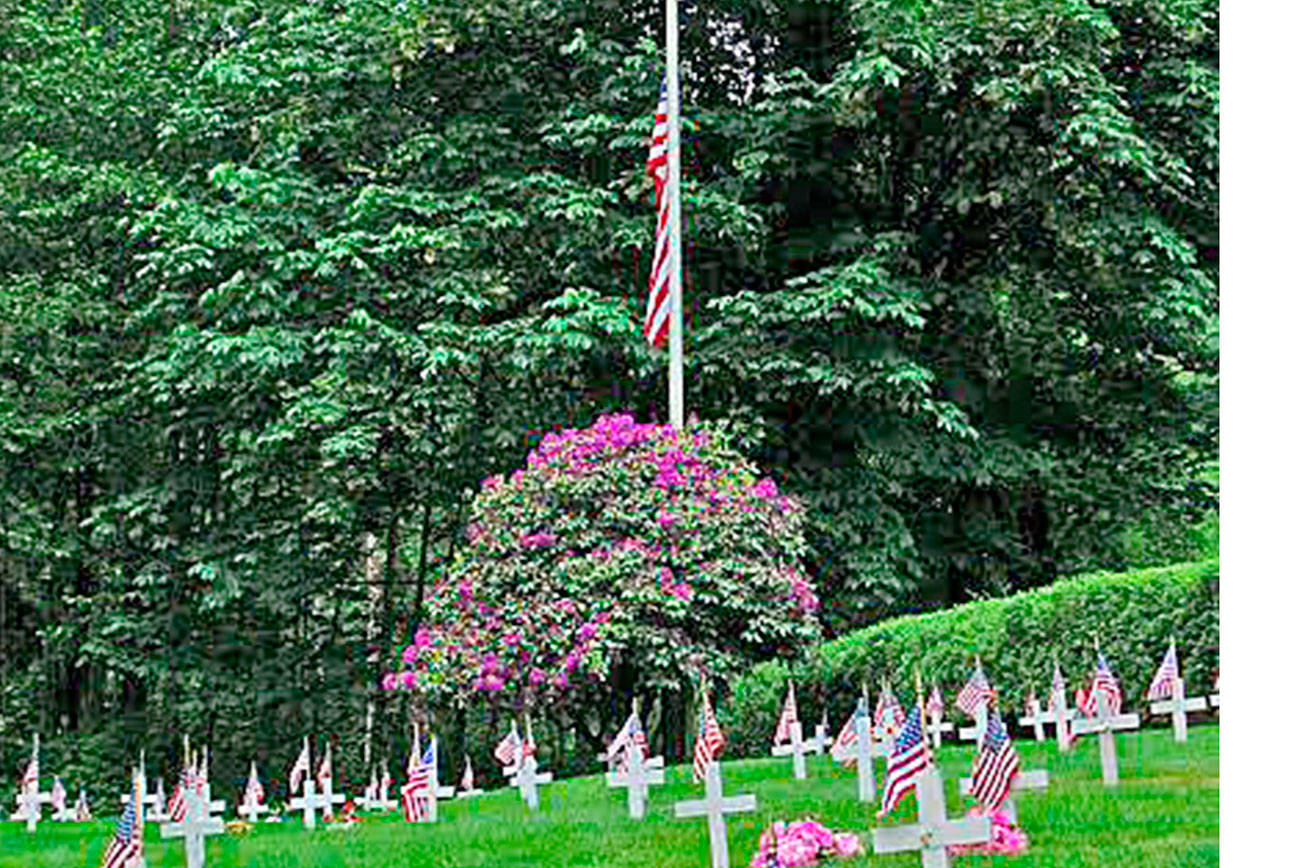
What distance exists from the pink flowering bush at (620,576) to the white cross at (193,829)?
7.11 feet

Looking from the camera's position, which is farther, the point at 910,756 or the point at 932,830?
the point at 910,756

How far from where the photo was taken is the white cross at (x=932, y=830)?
4.92 meters

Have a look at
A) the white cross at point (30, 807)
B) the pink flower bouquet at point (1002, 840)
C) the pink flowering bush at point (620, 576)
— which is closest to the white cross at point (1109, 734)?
the pink flower bouquet at point (1002, 840)

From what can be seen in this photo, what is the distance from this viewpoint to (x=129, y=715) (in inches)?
655

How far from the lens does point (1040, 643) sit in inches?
385

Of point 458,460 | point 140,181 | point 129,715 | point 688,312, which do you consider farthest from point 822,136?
point 129,715

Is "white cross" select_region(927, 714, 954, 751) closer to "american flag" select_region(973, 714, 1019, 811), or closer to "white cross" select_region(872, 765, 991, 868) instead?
"american flag" select_region(973, 714, 1019, 811)

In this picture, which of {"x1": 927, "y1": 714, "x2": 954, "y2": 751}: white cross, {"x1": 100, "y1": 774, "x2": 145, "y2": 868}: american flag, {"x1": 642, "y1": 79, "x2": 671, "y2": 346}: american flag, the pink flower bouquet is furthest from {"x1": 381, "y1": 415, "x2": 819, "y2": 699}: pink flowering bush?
the pink flower bouquet

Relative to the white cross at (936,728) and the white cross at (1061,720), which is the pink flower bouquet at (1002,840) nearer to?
the white cross at (1061,720)

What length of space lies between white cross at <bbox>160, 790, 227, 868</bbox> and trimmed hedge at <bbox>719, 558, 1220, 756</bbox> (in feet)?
12.4

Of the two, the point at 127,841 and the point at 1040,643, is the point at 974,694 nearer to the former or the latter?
the point at 1040,643

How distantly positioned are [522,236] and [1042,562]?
476 cm

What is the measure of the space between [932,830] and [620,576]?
5.45 metres

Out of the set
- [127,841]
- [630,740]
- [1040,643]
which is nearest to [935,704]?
[1040,643]
